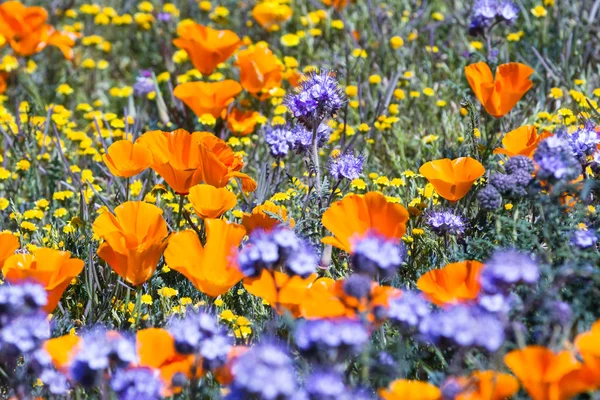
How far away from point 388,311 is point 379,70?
8.22ft

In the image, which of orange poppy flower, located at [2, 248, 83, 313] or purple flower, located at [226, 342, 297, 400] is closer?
purple flower, located at [226, 342, 297, 400]

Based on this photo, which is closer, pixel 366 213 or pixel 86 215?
pixel 366 213

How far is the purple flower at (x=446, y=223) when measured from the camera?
2.43 meters

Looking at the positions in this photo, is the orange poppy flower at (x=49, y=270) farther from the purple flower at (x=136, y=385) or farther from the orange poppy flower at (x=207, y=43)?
the orange poppy flower at (x=207, y=43)

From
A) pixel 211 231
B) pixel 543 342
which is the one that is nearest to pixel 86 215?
pixel 211 231

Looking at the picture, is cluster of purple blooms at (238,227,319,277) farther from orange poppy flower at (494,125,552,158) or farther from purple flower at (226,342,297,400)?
orange poppy flower at (494,125,552,158)

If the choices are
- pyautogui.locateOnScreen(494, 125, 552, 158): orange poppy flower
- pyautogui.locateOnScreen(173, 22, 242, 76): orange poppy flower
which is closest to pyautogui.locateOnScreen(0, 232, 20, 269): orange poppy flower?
pyautogui.locateOnScreen(494, 125, 552, 158): orange poppy flower

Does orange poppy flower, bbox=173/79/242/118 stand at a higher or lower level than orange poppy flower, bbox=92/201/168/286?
lower

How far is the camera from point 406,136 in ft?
11.9

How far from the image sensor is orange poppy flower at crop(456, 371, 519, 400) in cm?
161

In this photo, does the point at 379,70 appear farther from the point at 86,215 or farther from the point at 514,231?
the point at 514,231

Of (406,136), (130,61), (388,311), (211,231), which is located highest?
(388,311)

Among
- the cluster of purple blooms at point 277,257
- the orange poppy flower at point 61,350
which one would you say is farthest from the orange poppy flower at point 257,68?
the orange poppy flower at point 61,350

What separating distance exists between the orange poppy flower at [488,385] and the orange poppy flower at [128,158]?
1.20 metres
